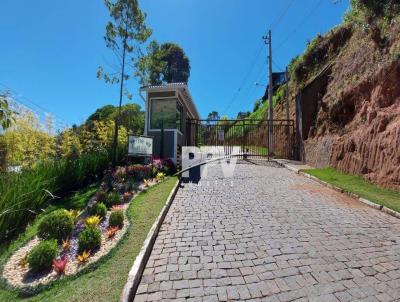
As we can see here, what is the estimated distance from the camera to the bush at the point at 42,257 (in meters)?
4.17

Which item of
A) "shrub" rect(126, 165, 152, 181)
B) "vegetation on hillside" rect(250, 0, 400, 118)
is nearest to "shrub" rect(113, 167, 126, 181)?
"shrub" rect(126, 165, 152, 181)

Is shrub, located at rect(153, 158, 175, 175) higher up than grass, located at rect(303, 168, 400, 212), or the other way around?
shrub, located at rect(153, 158, 175, 175)

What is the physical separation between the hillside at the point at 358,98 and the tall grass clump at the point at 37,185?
9.40m

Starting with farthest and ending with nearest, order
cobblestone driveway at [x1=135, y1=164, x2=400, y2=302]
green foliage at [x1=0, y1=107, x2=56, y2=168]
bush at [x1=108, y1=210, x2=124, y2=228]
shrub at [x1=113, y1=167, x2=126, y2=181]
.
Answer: green foliage at [x1=0, y1=107, x2=56, y2=168], shrub at [x1=113, y1=167, x2=126, y2=181], bush at [x1=108, y1=210, x2=124, y2=228], cobblestone driveway at [x1=135, y1=164, x2=400, y2=302]

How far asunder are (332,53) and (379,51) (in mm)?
5615

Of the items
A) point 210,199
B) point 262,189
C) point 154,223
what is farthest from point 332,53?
point 154,223

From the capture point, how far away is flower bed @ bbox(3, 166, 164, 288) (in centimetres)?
407

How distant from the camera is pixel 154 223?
218 inches

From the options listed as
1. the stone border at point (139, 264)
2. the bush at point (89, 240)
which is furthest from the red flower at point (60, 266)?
the stone border at point (139, 264)

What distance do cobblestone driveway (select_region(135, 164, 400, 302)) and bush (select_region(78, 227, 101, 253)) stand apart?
0.98 m

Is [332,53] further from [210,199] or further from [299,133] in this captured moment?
[210,199]

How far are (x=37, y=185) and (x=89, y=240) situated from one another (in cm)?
292

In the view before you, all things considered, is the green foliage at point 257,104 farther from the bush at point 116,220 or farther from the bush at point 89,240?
the bush at point 89,240

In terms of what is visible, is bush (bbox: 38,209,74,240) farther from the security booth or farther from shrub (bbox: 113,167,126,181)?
the security booth
